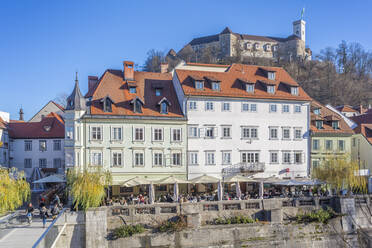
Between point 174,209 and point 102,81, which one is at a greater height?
Answer: point 102,81

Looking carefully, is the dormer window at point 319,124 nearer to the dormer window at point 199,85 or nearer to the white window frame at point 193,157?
the dormer window at point 199,85

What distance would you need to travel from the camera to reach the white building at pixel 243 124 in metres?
40.5

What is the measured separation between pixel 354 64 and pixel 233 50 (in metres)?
35.0

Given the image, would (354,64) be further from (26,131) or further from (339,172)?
(26,131)

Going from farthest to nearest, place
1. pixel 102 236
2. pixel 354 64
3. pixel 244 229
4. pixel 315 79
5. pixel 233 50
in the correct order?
pixel 233 50 < pixel 354 64 < pixel 315 79 < pixel 244 229 < pixel 102 236

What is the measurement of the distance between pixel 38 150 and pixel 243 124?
25.0 m

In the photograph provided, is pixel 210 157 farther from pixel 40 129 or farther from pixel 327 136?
pixel 40 129

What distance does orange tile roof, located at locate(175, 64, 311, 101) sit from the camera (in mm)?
41438

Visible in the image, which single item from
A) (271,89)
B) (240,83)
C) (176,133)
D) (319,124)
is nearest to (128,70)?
(176,133)

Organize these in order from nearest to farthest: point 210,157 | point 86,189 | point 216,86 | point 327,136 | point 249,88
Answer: point 86,189, point 210,157, point 216,86, point 249,88, point 327,136

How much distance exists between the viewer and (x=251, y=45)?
127 meters

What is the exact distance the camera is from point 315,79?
93.8 metres

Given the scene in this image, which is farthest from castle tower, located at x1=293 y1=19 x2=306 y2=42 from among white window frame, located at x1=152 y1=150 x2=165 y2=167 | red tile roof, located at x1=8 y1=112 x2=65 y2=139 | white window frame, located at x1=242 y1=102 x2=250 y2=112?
white window frame, located at x1=152 y1=150 x2=165 y2=167

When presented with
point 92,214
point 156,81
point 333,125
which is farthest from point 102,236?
point 333,125
